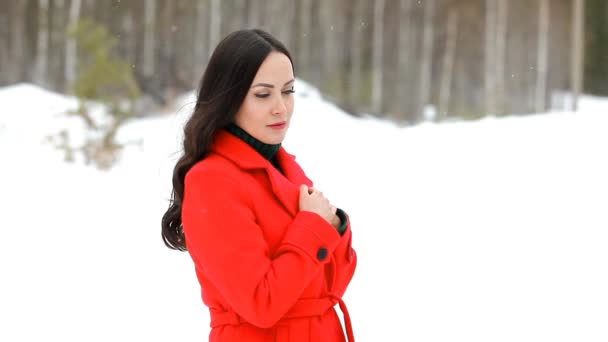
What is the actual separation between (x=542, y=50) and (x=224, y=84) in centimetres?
834

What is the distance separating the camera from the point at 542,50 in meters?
9.31

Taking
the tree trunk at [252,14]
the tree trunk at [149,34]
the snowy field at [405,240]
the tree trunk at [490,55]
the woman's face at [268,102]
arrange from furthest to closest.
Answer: the tree trunk at [490,55]
the tree trunk at [252,14]
the tree trunk at [149,34]
the snowy field at [405,240]
the woman's face at [268,102]

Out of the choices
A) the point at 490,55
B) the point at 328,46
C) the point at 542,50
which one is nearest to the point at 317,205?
the point at 328,46

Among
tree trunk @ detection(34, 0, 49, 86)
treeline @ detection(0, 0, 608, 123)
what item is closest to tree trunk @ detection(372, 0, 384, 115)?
Result: treeline @ detection(0, 0, 608, 123)

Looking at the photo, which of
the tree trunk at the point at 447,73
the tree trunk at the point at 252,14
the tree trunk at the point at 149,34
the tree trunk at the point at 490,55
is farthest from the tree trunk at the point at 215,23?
the tree trunk at the point at 490,55

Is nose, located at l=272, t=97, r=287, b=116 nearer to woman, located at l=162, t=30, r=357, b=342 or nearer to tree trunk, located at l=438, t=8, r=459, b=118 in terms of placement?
woman, located at l=162, t=30, r=357, b=342

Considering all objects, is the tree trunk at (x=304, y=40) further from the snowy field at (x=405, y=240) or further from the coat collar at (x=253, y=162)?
the coat collar at (x=253, y=162)

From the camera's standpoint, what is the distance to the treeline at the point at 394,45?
29.5ft

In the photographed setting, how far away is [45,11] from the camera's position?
869cm

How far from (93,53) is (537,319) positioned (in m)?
5.43

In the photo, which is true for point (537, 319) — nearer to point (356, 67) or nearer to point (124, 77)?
point (124, 77)

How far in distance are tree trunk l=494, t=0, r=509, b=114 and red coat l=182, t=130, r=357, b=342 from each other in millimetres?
8017

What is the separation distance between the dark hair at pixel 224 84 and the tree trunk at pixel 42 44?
7.39m

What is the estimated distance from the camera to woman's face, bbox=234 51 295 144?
1.53 m
